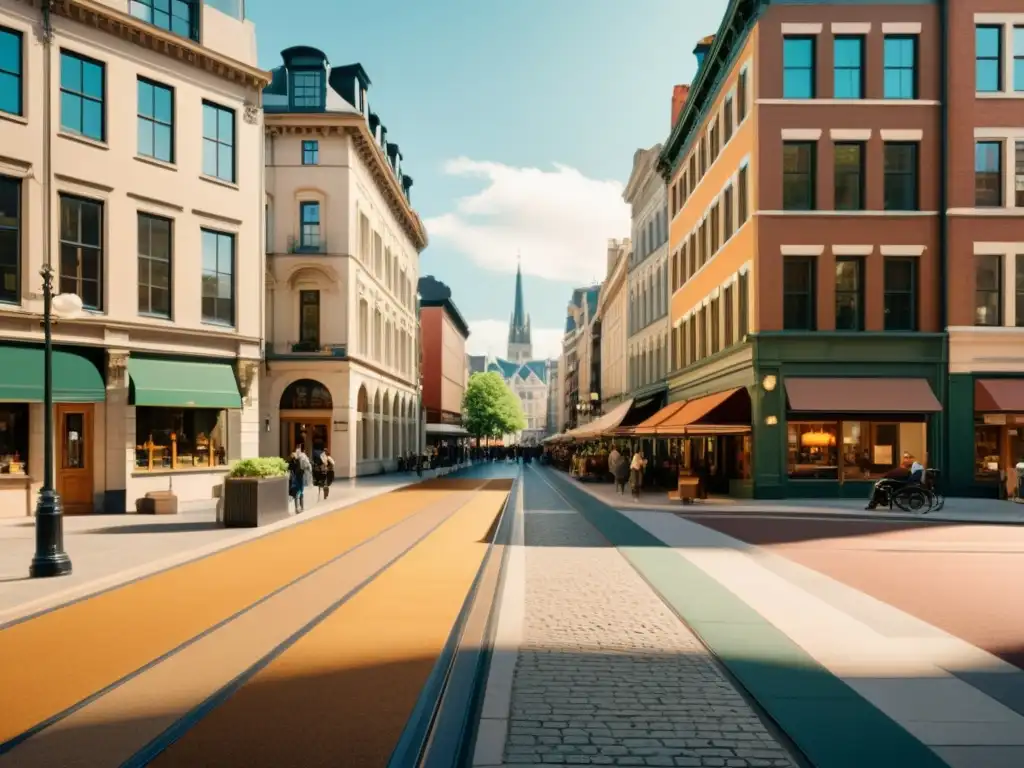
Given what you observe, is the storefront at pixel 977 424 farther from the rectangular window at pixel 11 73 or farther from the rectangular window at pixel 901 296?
the rectangular window at pixel 11 73

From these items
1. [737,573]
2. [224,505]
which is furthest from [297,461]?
[737,573]

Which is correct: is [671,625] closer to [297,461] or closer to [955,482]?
[297,461]

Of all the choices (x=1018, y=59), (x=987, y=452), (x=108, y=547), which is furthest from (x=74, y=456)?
(x=1018, y=59)

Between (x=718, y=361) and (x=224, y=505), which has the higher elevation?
(x=718, y=361)

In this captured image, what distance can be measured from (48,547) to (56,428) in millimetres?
11754

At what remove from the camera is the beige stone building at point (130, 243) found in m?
21.6

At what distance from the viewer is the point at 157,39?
24516 millimetres

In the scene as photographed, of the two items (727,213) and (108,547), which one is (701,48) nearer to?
(727,213)

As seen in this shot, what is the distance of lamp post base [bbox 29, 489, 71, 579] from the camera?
39.9 ft

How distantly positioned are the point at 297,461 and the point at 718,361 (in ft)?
52.7

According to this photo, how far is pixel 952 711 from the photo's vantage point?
611 cm

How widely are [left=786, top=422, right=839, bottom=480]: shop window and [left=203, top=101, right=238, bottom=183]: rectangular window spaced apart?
63.9 feet

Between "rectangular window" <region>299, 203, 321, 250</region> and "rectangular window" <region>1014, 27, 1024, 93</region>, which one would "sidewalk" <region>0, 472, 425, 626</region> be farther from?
"rectangular window" <region>1014, 27, 1024, 93</region>

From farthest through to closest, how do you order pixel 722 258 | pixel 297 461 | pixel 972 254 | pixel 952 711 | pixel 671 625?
1. pixel 722 258
2. pixel 972 254
3. pixel 297 461
4. pixel 671 625
5. pixel 952 711
